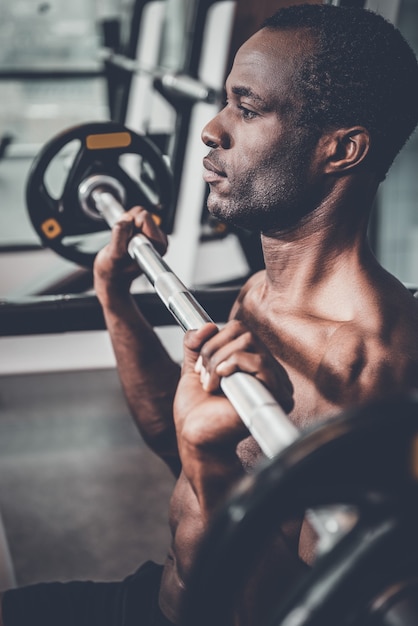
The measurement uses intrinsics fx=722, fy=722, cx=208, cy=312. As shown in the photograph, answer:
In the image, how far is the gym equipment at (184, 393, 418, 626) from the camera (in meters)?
0.41

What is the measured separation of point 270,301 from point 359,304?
7.5 inches

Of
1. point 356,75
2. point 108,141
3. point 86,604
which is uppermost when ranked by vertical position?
point 356,75

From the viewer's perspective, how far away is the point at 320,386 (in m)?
0.82

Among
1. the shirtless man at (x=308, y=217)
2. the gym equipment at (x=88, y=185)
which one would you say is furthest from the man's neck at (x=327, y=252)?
the gym equipment at (x=88, y=185)

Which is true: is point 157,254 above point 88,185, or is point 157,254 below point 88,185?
above

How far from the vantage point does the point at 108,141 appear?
162cm

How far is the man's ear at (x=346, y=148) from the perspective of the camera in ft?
2.94

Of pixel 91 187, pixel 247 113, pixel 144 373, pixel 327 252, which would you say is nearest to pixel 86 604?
pixel 144 373

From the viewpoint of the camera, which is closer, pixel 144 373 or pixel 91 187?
pixel 144 373

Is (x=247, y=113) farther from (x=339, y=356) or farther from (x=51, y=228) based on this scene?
(x=51, y=228)

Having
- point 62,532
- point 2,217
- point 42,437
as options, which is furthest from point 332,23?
point 2,217

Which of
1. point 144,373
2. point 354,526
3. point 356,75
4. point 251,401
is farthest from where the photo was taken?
point 144,373

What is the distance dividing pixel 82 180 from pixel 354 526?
52.0 inches

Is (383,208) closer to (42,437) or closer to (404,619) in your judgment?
(42,437)
